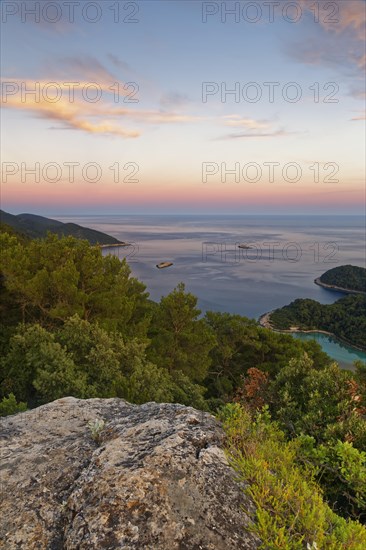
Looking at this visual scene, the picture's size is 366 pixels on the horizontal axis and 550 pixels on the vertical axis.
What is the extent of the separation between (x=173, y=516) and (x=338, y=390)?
4097 mm

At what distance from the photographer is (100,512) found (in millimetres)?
3008

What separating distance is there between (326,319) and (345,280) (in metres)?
46.0

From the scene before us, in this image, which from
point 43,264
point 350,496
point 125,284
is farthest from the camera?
point 125,284

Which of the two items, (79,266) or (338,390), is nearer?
(338,390)

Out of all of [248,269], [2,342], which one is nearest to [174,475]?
[2,342]

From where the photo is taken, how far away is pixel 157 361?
18.0 m

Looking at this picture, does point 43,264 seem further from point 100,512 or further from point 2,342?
point 100,512

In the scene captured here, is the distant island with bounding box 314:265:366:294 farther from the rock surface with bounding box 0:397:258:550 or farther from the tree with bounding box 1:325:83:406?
the rock surface with bounding box 0:397:258:550

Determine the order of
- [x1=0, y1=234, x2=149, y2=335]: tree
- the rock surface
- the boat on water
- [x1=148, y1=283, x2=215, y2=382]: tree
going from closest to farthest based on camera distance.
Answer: the rock surface < [x1=0, y1=234, x2=149, y2=335]: tree < [x1=148, y1=283, x2=215, y2=382]: tree < the boat on water

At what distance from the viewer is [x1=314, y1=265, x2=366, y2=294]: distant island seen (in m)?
120

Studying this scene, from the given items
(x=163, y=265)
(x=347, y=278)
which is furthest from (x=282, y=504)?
(x=347, y=278)

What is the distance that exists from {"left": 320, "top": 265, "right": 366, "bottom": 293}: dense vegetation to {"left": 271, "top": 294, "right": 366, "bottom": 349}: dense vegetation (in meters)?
31.9

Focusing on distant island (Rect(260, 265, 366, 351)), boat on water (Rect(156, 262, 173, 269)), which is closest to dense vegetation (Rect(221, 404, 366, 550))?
distant island (Rect(260, 265, 366, 351))

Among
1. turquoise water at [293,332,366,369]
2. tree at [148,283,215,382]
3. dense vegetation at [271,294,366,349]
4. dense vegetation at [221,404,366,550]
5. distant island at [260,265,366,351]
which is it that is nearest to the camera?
dense vegetation at [221,404,366,550]
